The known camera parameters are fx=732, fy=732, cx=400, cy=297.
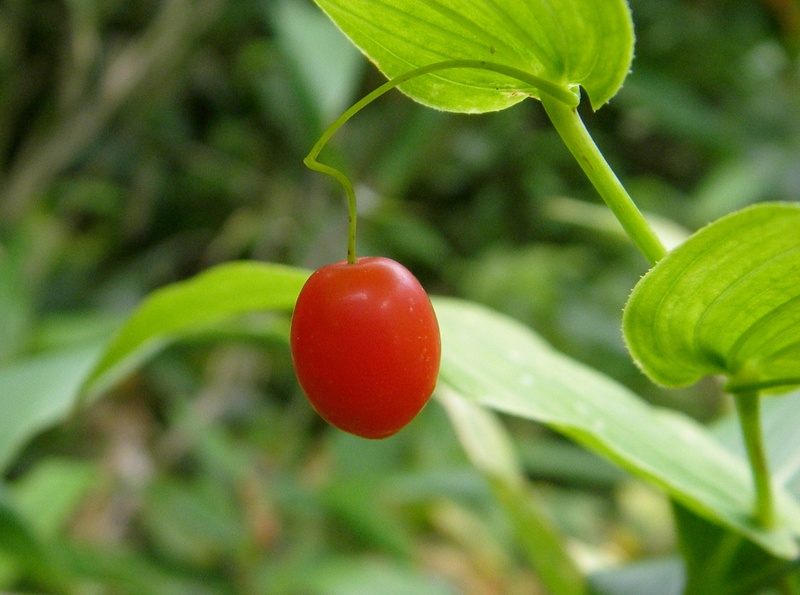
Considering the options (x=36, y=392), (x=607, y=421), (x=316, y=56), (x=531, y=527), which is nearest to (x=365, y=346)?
(x=607, y=421)

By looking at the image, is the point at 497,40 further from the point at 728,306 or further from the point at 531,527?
the point at 531,527

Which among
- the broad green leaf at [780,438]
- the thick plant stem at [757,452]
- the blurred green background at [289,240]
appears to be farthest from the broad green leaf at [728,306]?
the blurred green background at [289,240]

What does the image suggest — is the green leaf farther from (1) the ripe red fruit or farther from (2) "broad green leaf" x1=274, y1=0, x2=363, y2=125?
(2) "broad green leaf" x1=274, y1=0, x2=363, y2=125

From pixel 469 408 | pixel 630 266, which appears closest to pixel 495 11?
pixel 469 408

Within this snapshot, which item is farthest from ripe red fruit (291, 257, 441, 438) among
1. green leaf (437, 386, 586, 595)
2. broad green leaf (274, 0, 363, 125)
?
broad green leaf (274, 0, 363, 125)

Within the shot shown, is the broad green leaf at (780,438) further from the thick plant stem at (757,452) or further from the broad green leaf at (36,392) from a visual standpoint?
the broad green leaf at (36,392)
